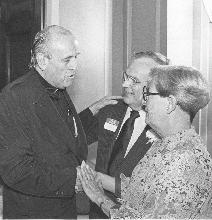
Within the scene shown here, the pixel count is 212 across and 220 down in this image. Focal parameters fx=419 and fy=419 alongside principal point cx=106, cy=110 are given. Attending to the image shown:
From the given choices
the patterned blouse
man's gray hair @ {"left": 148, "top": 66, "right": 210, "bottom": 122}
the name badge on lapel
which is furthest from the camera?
the name badge on lapel

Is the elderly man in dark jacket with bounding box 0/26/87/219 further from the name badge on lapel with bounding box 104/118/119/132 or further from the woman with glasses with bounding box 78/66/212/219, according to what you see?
the woman with glasses with bounding box 78/66/212/219

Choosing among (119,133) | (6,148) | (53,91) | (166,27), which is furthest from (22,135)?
(166,27)

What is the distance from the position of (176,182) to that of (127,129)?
971mm

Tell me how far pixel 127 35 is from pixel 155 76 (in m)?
1.77

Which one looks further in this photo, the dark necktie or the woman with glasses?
the dark necktie

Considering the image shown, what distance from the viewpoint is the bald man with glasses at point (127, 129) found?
2338mm

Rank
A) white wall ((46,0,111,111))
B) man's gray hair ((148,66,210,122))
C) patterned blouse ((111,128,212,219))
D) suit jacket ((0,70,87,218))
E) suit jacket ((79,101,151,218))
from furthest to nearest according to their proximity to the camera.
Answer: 1. white wall ((46,0,111,111))
2. suit jacket ((79,101,151,218))
3. suit jacket ((0,70,87,218))
4. man's gray hair ((148,66,210,122))
5. patterned blouse ((111,128,212,219))

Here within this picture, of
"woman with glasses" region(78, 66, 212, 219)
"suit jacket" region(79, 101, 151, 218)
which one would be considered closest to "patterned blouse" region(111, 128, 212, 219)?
"woman with glasses" region(78, 66, 212, 219)

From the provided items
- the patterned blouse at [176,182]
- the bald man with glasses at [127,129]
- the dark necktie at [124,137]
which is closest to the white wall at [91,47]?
the bald man with glasses at [127,129]

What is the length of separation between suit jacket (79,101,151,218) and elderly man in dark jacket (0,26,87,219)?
0.60 ft

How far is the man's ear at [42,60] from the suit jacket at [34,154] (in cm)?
6

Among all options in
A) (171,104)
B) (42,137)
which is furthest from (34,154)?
→ (171,104)

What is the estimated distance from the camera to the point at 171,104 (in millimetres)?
1715

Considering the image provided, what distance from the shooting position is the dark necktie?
8.06 ft
